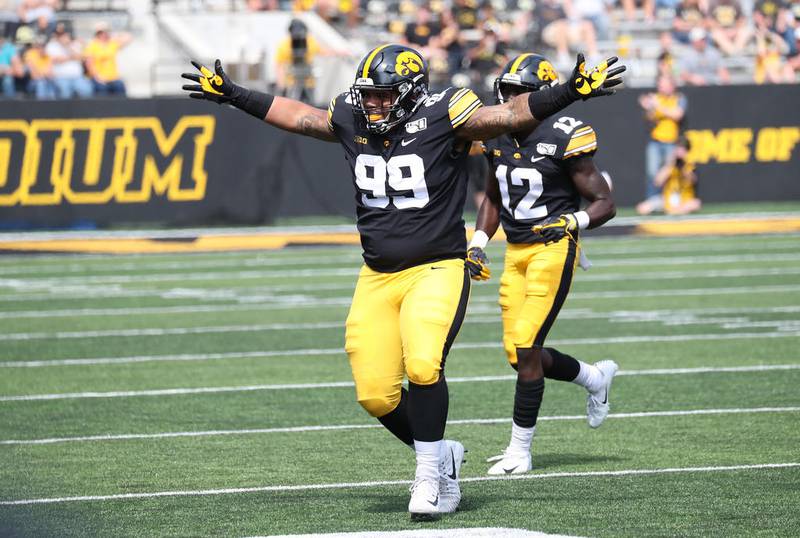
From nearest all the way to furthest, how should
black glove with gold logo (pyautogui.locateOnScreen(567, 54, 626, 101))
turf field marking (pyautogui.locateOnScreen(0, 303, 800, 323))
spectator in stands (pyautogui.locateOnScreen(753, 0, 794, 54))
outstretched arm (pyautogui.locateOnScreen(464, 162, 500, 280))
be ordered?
black glove with gold logo (pyautogui.locateOnScreen(567, 54, 626, 101))
outstretched arm (pyautogui.locateOnScreen(464, 162, 500, 280))
turf field marking (pyautogui.locateOnScreen(0, 303, 800, 323))
spectator in stands (pyautogui.locateOnScreen(753, 0, 794, 54))

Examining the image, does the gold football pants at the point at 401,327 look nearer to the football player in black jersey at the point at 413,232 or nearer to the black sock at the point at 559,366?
the football player in black jersey at the point at 413,232

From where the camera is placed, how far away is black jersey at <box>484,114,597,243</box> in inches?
273

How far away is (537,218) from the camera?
23.0 ft

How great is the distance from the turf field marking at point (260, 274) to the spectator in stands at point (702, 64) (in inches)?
267

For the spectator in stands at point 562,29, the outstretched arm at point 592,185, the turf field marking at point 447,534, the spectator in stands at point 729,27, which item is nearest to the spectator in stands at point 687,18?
the spectator in stands at point 729,27

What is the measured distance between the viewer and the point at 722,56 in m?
23.6

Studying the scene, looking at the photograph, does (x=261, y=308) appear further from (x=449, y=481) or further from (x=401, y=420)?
(x=449, y=481)

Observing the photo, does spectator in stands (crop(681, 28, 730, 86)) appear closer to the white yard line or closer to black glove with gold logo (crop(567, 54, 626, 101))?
the white yard line

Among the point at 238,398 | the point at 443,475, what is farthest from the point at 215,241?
the point at 443,475

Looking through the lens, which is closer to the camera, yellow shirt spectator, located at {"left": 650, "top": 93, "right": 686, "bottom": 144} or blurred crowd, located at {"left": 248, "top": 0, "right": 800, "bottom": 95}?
yellow shirt spectator, located at {"left": 650, "top": 93, "right": 686, "bottom": 144}

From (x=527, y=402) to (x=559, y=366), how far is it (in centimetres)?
36

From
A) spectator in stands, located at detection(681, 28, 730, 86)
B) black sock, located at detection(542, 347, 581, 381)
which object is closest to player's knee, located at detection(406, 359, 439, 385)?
black sock, located at detection(542, 347, 581, 381)

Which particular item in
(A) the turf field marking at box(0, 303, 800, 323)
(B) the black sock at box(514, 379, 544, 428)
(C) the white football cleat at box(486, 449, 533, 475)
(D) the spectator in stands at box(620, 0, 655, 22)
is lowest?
(A) the turf field marking at box(0, 303, 800, 323)

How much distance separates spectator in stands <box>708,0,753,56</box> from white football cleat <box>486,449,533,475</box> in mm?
18067
